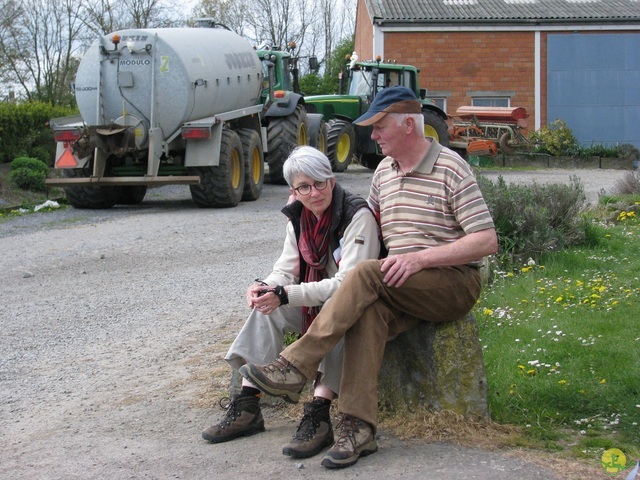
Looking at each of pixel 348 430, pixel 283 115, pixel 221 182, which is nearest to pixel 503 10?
pixel 283 115

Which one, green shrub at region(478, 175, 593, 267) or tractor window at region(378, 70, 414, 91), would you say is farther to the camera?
tractor window at region(378, 70, 414, 91)

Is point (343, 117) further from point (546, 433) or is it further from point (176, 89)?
point (546, 433)

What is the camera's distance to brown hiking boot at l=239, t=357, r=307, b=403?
3.88 m

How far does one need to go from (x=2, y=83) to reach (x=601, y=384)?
2937cm

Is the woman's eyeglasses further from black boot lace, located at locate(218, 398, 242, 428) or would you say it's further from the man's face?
black boot lace, located at locate(218, 398, 242, 428)

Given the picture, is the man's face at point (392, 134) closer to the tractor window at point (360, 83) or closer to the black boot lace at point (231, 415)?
the black boot lace at point (231, 415)

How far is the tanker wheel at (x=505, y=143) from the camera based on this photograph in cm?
2370

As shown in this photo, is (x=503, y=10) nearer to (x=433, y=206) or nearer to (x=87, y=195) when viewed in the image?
(x=87, y=195)

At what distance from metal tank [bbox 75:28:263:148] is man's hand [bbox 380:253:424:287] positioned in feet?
32.7

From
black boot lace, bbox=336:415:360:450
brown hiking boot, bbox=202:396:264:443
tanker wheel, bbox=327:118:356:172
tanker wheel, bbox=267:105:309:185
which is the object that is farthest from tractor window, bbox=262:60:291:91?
black boot lace, bbox=336:415:360:450

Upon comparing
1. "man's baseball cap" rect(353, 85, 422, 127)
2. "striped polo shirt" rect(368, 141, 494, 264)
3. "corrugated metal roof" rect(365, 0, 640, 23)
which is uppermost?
"corrugated metal roof" rect(365, 0, 640, 23)

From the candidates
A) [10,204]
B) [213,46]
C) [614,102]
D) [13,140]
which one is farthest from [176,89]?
[614,102]

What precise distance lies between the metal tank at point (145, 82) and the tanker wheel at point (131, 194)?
162 centimetres

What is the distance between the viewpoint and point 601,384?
4441 millimetres
